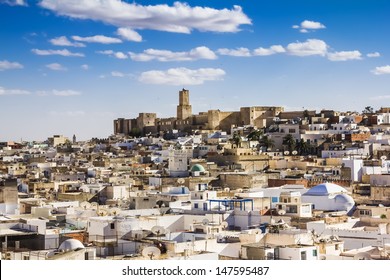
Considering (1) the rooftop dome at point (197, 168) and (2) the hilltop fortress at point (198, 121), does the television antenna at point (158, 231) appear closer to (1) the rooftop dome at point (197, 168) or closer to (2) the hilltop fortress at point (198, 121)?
(1) the rooftop dome at point (197, 168)

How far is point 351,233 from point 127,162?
1019cm

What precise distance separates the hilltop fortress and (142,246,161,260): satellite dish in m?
16.5

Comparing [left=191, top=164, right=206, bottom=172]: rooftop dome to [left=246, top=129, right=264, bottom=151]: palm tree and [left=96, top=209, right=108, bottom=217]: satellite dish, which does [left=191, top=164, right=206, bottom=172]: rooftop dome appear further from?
[left=246, top=129, right=264, bottom=151]: palm tree

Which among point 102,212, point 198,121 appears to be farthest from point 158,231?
point 198,121

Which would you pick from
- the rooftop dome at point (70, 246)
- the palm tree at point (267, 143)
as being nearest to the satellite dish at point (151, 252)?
the rooftop dome at point (70, 246)

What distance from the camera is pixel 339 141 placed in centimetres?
1719

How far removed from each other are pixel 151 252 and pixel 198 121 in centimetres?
1984

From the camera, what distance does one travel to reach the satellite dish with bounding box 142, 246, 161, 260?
5.21m

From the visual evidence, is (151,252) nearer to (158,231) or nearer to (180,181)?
(158,231)

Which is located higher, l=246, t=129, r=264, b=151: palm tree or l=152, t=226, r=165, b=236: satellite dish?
l=246, t=129, r=264, b=151: palm tree

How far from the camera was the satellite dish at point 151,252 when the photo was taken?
17.1 feet

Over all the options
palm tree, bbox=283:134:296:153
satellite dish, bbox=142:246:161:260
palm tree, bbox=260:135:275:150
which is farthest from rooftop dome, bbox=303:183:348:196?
palm tree, bbox=260:135:275:150
